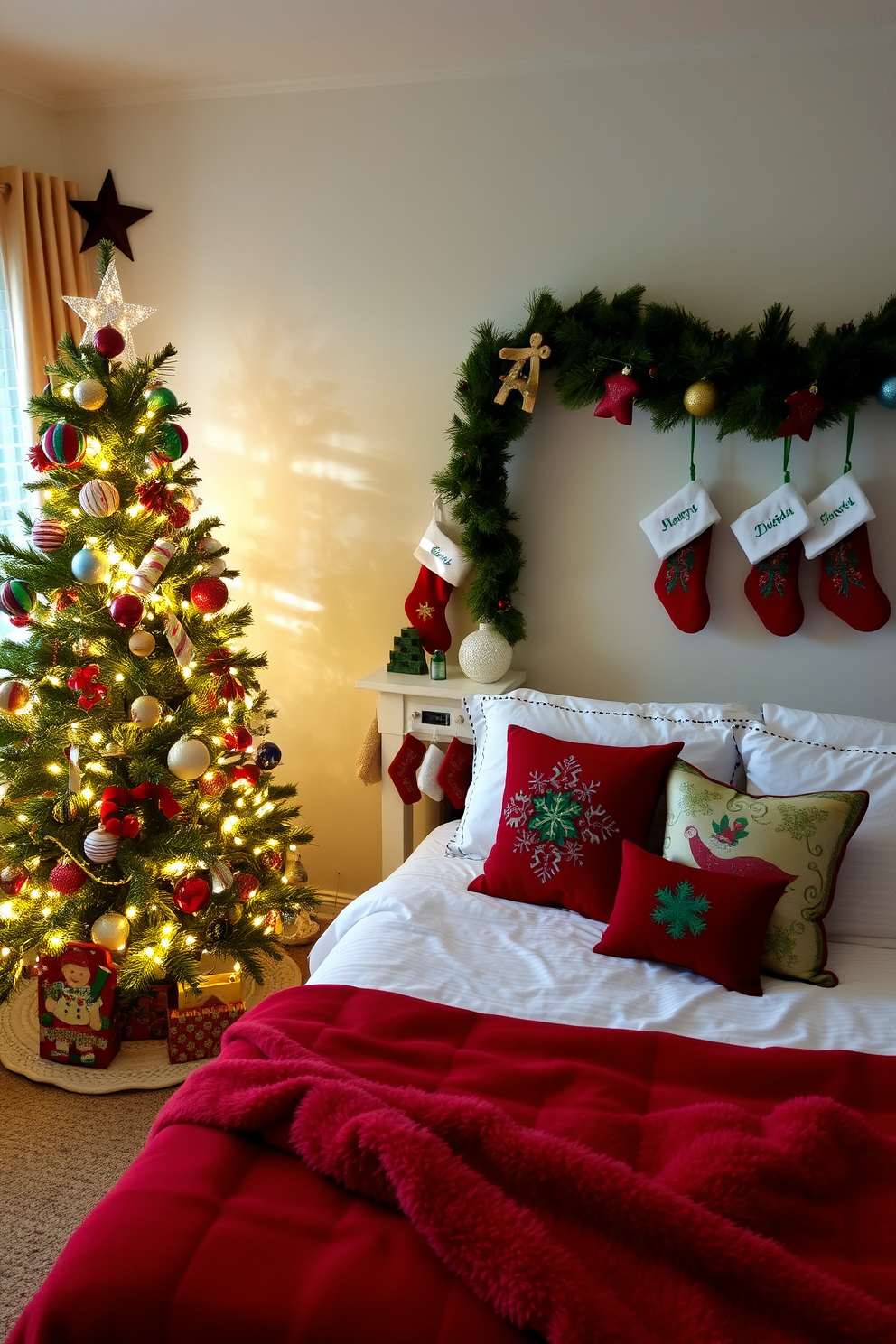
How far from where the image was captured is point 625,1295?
116 cm

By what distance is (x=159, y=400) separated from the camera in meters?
2.45

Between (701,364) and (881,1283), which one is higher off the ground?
(701,364)

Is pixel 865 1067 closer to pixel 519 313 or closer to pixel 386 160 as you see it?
pixel 519 313

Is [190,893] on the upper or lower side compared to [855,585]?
lower

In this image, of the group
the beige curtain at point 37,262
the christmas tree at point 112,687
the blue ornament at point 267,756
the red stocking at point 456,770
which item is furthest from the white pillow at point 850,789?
the beige curtain at point 37,262

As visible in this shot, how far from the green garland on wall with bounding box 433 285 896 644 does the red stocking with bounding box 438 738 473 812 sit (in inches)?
14.6

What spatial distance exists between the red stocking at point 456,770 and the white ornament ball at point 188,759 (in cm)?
71

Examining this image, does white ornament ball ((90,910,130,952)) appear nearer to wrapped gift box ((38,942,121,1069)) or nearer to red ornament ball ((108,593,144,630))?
wrapped gift box ((38,942,121,1069))

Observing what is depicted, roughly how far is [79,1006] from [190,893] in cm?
42

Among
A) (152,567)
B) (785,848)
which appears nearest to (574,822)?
(785,848)

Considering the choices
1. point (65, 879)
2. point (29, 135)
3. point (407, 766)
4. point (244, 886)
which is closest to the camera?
point (65, 879)

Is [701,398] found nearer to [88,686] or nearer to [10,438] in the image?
[88,686]

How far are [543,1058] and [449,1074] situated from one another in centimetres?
17

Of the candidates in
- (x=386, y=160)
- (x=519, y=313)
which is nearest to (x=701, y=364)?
(x=519, y=313)
